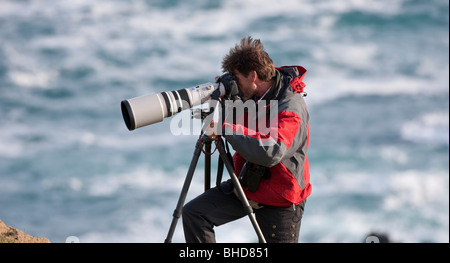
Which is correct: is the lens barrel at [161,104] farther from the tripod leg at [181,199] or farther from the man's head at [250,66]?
the tripod leg at [181,199]

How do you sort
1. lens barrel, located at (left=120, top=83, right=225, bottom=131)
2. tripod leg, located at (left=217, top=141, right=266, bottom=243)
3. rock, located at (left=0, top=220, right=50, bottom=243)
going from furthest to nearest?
1. rock, located at (left=0, top=220, right=50, bottom=243)
2. tripod leg, located at (left=217, top=141, right=266, bottom=243)
3. lens barrel, located at (left=120, top=83, right=225, bottom=131)

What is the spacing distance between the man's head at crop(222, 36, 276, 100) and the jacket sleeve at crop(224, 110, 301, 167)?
1.93 ft

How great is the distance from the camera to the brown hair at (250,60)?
5.66 metres

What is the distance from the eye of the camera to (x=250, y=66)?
223 inches

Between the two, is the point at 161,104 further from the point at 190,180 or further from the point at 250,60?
the point at 250,60

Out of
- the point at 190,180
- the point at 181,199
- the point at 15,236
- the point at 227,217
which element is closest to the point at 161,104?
the point at 190,180

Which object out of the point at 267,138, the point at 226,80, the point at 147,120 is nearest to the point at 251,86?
the point at 226,80

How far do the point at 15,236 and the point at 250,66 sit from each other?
11.7 feet

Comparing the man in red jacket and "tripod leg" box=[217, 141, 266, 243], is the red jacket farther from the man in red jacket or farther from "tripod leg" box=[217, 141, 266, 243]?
"tripod leg" box=[217, 141, 266, 243]

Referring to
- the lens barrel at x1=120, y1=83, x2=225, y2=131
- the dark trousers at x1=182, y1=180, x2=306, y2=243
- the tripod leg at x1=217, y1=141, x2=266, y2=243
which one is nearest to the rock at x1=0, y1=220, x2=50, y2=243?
the dark trousers at x1=182, y1=180, x2=306, y2=243

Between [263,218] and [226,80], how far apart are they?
4.58 ft

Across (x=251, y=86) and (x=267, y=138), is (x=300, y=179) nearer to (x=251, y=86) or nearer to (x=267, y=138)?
(x=267, y=138)

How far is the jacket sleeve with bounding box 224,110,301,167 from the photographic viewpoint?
513 cm
